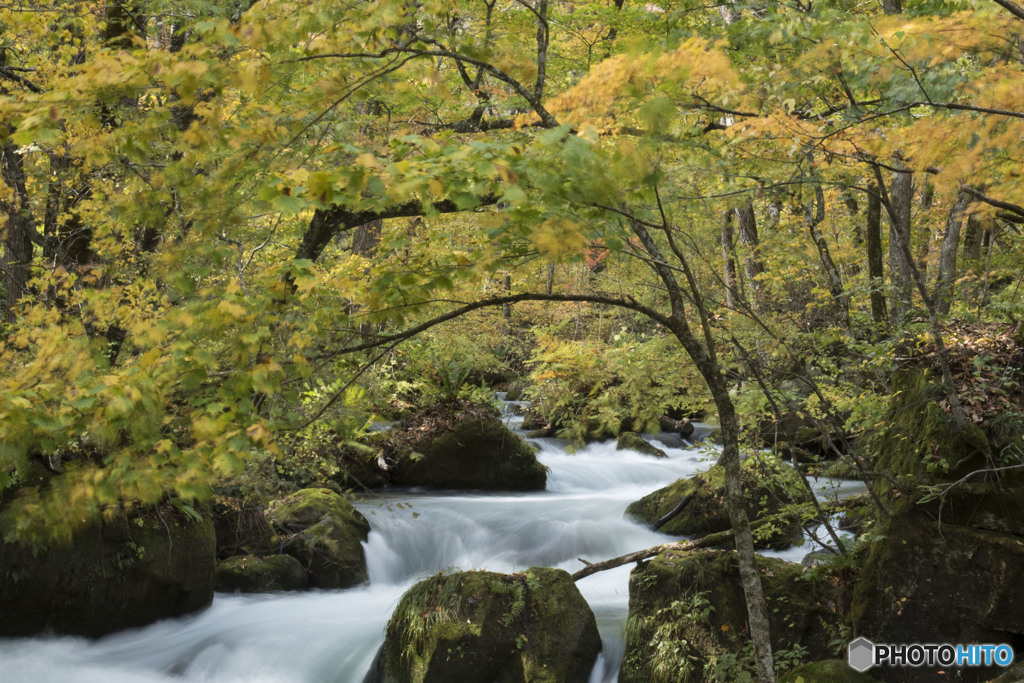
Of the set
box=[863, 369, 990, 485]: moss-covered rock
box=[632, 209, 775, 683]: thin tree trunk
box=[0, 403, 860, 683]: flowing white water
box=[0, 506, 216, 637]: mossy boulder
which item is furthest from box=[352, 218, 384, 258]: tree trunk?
box=[863, 369, 990, 485]: moss-covered rock

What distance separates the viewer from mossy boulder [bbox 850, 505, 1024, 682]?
395 centimetres

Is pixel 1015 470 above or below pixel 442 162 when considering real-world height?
below

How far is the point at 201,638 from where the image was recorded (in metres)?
6.11

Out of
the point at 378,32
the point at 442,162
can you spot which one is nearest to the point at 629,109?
the point at 442,162

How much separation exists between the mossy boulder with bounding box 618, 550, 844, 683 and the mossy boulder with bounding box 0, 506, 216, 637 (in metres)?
4.04

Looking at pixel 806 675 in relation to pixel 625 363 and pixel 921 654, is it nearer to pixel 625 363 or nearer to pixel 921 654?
pixel 921 654

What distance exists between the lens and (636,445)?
12.3m

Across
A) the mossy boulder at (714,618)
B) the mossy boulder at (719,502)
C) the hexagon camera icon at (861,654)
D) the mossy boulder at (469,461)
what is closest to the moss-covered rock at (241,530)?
the mossy boulder at (469,461)

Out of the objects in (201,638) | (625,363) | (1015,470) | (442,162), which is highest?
(442,162)

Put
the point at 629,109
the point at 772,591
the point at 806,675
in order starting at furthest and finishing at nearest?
the point at 772,591 < the point at 806,675 < the point at 629,109

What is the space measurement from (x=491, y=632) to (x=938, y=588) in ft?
9.72

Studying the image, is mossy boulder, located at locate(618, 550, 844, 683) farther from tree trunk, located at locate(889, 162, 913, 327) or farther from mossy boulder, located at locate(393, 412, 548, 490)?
mossy boulder, located at locate(393, 412, 548, 490)

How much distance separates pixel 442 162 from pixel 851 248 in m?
11.8

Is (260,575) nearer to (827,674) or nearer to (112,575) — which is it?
(112,575)
